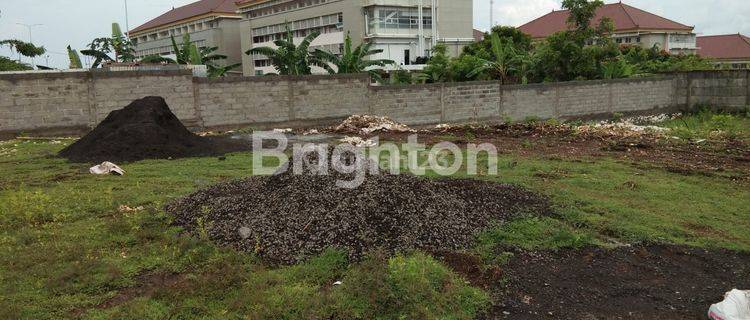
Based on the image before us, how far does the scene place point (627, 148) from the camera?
12430 mm

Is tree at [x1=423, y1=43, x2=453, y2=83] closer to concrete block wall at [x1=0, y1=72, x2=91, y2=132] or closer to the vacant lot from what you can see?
concrete block wall at [x1=0, y1=72, x2=91, y2=132]

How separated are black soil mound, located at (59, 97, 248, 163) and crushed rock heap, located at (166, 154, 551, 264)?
4648 millimetres

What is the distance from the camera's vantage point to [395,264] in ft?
14.0

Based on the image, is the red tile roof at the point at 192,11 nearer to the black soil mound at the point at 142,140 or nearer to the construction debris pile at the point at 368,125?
the construction debris pile at the point at 368,125

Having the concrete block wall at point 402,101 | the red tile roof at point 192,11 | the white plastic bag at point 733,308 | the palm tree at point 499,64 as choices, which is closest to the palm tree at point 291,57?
the concrete block wall at point 402,101

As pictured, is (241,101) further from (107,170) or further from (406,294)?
(406,294)

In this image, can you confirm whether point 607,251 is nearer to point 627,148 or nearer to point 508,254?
point 508,254

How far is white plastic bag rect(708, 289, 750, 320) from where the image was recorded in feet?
12.5

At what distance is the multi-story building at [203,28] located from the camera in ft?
211

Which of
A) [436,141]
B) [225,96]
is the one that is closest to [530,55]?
[436,141]

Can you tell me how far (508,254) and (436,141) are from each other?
28.8ft

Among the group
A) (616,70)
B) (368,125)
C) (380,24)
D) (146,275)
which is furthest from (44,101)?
(380,24)

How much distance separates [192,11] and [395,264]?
74359 mm

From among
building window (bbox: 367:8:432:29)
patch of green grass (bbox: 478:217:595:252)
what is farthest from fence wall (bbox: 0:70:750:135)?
building window (bbox: 367:8:432:29)
